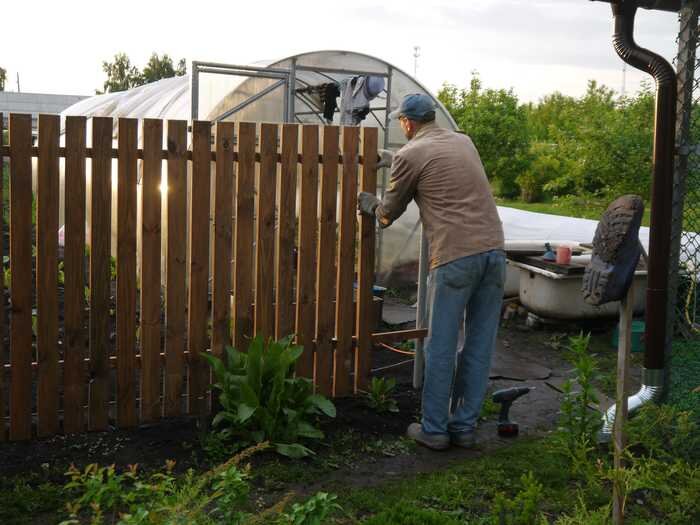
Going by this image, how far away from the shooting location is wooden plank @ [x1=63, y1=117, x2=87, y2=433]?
14.6 feet

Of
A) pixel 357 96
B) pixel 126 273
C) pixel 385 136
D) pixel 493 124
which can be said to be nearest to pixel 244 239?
pixel 126 273

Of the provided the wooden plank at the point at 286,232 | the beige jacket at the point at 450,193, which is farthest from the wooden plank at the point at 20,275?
the beige jacket at the point at 450,193

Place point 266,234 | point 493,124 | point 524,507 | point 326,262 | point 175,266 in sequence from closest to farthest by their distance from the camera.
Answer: point 524,507 → point 175,266 → point 266,234 → point 326,262 → point 493,124

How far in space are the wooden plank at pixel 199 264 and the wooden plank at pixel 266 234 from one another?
13.1 inches

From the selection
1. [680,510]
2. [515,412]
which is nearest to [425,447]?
[515,412]

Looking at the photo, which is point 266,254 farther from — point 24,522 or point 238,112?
point 238,112

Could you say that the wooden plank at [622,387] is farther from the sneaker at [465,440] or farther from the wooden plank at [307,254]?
the wooden plank at [307,254]

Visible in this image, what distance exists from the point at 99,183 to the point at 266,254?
1100mm

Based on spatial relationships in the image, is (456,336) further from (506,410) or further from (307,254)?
(307,254)

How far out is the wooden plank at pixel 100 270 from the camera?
4535 mm

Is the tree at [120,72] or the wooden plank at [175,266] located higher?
the tree at [120,72]

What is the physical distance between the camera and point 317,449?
15.2ft

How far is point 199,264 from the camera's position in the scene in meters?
4.92

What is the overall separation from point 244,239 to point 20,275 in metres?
1.27
